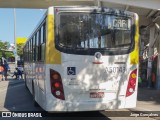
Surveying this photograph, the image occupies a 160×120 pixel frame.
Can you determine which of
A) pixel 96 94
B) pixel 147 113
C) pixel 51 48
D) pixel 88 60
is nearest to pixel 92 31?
pixel 88 60

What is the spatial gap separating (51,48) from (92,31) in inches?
46.9

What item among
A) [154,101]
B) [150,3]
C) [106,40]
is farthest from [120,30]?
[150,3]

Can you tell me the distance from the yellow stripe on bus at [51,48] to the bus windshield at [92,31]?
0.21 metres

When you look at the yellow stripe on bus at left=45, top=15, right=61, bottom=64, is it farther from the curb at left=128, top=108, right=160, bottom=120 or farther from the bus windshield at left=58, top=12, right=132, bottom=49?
the curb at left=128, top=108, right=160, bottom=120

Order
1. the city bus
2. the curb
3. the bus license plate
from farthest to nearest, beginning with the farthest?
the curb < the bus license plate < the city bus

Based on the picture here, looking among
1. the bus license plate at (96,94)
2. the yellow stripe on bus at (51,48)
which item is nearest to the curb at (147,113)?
the bus license plate at (96,94)

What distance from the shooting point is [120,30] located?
9.57 m

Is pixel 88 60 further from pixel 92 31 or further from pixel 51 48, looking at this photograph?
pixel 51 48

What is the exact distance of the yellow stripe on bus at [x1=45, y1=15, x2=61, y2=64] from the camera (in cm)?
906

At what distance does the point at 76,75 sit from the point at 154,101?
6310 mm

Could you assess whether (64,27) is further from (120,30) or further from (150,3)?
(150,3)

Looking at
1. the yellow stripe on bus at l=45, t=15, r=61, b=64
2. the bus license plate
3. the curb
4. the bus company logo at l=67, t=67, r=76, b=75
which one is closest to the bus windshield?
the yellow stripe on bus at l=45, t=15, r=61, b=64

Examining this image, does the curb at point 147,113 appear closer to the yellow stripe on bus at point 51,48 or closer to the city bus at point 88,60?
the city bus at point 88,60

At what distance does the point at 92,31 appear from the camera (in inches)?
369
